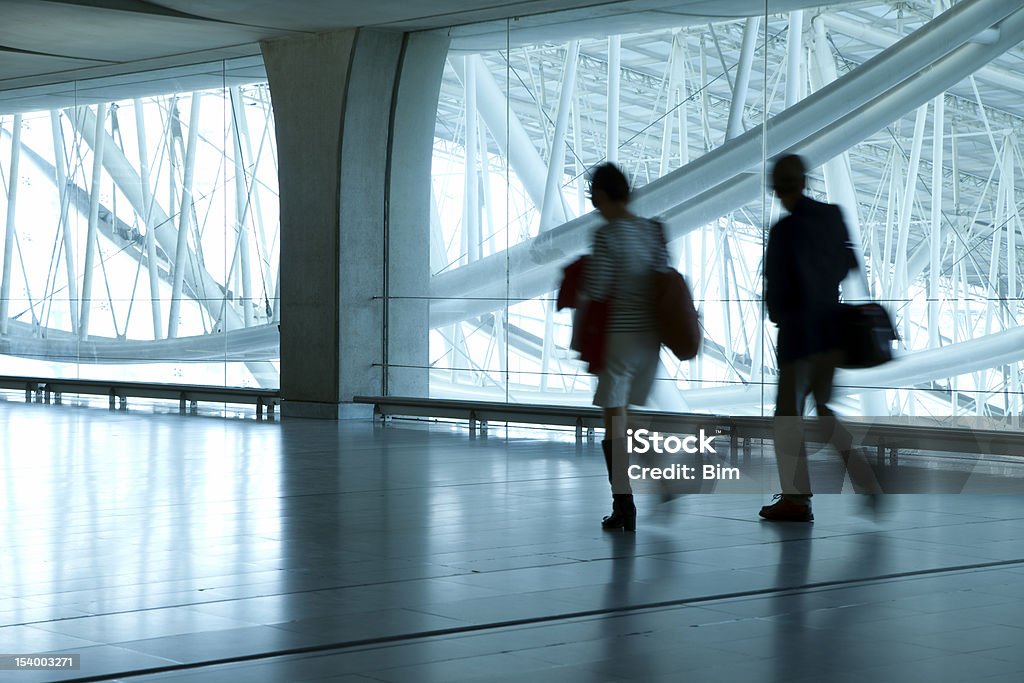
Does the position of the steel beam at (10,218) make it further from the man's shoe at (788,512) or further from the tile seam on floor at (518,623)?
the tile seam on floor at (518,623)

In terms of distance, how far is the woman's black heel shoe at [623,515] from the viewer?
7.44 metres

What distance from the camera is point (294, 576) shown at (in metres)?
6.14

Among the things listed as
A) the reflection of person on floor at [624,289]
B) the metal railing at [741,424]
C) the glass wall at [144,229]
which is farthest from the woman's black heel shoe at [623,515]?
the glass wall at [144,229]

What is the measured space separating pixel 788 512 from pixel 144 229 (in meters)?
15.3

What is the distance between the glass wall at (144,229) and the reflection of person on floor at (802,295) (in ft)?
39.1

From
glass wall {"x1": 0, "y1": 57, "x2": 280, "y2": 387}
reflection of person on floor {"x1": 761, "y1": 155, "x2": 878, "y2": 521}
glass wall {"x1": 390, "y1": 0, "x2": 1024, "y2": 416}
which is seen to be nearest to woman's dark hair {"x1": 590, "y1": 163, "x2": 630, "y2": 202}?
reflection of person on floor {"x1": 761, "y1": 155, "x2": 878, "y2": 521}

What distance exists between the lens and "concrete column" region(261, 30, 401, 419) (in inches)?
620

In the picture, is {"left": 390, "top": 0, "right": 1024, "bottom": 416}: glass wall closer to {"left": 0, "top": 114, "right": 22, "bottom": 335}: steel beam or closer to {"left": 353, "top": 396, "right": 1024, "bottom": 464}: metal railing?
{"left": 353, "top": 396, "right": 1024, "bottom": 464}: metal railing

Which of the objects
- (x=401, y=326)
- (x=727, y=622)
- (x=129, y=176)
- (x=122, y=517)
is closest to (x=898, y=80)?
(x=401, y=326)

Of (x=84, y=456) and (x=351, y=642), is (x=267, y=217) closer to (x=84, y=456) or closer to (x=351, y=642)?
(x=84, y=456)

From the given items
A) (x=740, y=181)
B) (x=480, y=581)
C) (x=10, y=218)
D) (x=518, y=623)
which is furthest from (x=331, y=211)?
(x=518, y=623)

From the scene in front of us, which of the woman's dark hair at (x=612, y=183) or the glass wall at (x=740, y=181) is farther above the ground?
the glass wall at (x=740, y=181)

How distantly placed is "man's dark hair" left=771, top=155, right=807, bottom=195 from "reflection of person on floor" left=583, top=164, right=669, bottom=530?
0.73m

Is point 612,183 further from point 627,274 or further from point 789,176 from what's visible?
point 789,176
